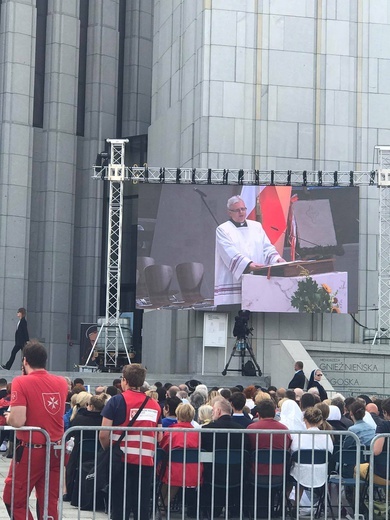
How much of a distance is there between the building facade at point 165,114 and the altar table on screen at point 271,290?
1.72 meters

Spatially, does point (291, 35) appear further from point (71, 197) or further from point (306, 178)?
point (71, 197)

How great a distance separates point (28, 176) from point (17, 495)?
30937 mm

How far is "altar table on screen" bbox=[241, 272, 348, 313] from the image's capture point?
30109mm

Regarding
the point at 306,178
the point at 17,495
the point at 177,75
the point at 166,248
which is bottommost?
the point at 17,495

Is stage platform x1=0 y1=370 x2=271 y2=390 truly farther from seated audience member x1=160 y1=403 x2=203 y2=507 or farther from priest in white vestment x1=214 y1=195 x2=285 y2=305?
seated audience member x1=160 y1=403 x2=203 y2=507

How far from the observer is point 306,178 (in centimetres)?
3091

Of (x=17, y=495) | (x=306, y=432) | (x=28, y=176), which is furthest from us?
(x=28, y=176)

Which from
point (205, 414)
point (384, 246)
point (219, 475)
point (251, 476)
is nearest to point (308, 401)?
point (205, 414)

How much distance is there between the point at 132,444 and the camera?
1094cm

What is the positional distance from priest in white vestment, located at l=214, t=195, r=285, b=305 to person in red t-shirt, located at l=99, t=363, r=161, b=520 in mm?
19168

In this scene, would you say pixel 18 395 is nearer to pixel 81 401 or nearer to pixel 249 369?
pixel 81 401

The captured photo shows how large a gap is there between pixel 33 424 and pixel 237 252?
796 inches

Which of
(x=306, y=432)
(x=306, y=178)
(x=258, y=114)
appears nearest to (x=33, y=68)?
(x=258, y=114)

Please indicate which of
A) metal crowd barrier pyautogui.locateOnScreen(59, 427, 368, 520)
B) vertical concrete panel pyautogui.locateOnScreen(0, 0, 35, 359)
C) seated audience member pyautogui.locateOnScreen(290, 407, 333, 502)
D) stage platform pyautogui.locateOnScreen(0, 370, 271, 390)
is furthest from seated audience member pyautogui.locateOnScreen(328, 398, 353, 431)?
vertical concrete panel pyautogui.locateOnScreen(0, 0, 35, 359)
